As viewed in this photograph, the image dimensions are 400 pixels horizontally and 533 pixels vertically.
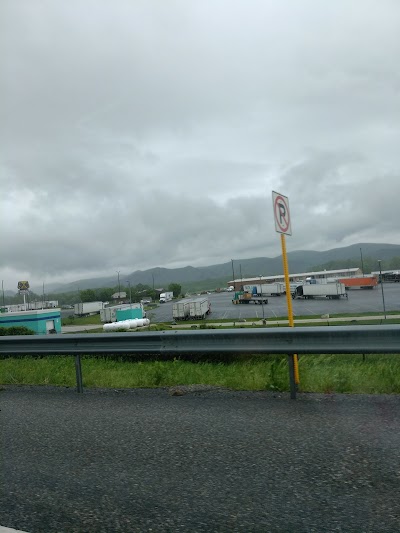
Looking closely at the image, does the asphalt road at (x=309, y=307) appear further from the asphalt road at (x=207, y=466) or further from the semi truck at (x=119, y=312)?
the asphalt road at (x=207, y=466)

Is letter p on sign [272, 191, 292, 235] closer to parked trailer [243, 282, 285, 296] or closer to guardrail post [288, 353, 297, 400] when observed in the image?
guardrail post [288, 353, 297, 400]

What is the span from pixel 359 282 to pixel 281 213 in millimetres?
25261

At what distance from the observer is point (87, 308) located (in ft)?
94.2

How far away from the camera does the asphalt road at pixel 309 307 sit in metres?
25.7

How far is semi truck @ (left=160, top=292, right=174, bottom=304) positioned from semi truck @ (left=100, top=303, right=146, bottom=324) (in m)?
3.51

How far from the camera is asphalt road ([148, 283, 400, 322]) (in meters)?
25.7

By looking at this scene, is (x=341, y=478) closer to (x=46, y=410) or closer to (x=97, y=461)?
(x=97, y=461)

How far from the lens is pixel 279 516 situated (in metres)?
3.19

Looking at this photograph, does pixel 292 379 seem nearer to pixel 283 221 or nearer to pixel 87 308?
pixel 283 221

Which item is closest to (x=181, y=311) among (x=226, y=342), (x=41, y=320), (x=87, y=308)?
(x=87, y=308)

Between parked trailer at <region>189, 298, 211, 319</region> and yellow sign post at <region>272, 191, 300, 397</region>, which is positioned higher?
yellow sign post at <region>272, 191, 300, 397</region>

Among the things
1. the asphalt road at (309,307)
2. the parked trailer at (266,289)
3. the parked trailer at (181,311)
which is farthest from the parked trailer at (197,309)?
the parked trailer at (266,289)

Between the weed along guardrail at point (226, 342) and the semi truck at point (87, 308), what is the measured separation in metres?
20.3

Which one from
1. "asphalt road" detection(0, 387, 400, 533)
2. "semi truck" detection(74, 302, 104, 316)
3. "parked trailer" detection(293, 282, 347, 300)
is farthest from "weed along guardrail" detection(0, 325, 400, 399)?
"parked trailer" detection(293, 282, 347, 300)
